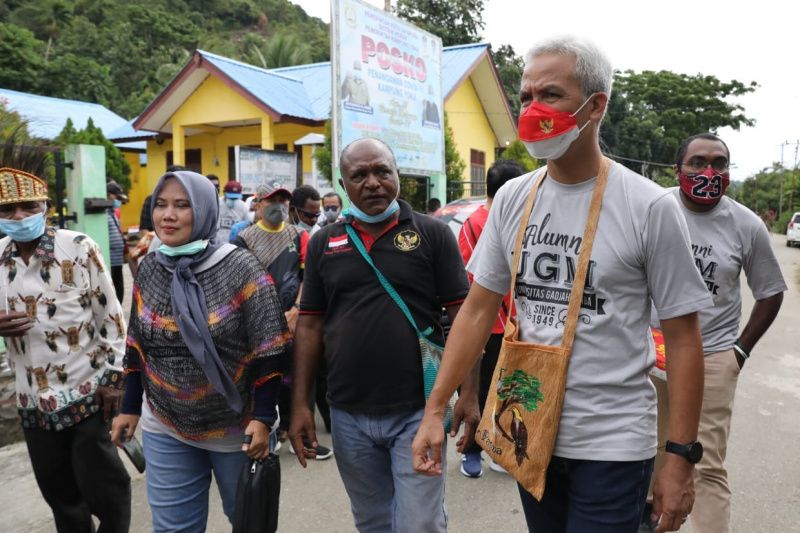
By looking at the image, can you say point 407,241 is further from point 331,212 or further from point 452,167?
point 452,167

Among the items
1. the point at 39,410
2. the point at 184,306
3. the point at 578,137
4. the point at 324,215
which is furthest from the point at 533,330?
the point at 324,215

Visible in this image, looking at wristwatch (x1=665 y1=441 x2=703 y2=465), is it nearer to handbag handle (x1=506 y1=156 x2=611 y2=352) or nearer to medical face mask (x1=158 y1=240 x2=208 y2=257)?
handbag handle (x1=506 y1=156 x2=611 y2=352)

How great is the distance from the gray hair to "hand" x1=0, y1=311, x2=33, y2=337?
2.45 metres

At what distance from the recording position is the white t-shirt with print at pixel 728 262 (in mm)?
3100

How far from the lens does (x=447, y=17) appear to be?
95.5ft

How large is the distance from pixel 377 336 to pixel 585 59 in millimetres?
1259

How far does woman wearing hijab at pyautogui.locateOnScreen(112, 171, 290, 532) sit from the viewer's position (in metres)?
2.43

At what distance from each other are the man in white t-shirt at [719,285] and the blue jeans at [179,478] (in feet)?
6.96

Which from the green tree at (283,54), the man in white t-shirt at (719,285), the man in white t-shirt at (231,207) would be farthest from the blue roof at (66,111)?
the man in white t-shirt at (719,285)

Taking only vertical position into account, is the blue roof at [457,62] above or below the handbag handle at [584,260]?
above

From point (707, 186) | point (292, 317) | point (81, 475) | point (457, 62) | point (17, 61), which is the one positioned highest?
point (17, 61)

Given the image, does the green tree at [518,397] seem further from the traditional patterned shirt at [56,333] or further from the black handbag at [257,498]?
the traditional patterned shirt at [56,333]

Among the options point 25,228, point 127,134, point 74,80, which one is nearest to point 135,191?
point 127,134

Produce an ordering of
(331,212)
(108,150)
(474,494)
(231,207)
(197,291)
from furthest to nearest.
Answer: (108,150) < (231,207) < (331,212) < (474,494) < (197,291)
